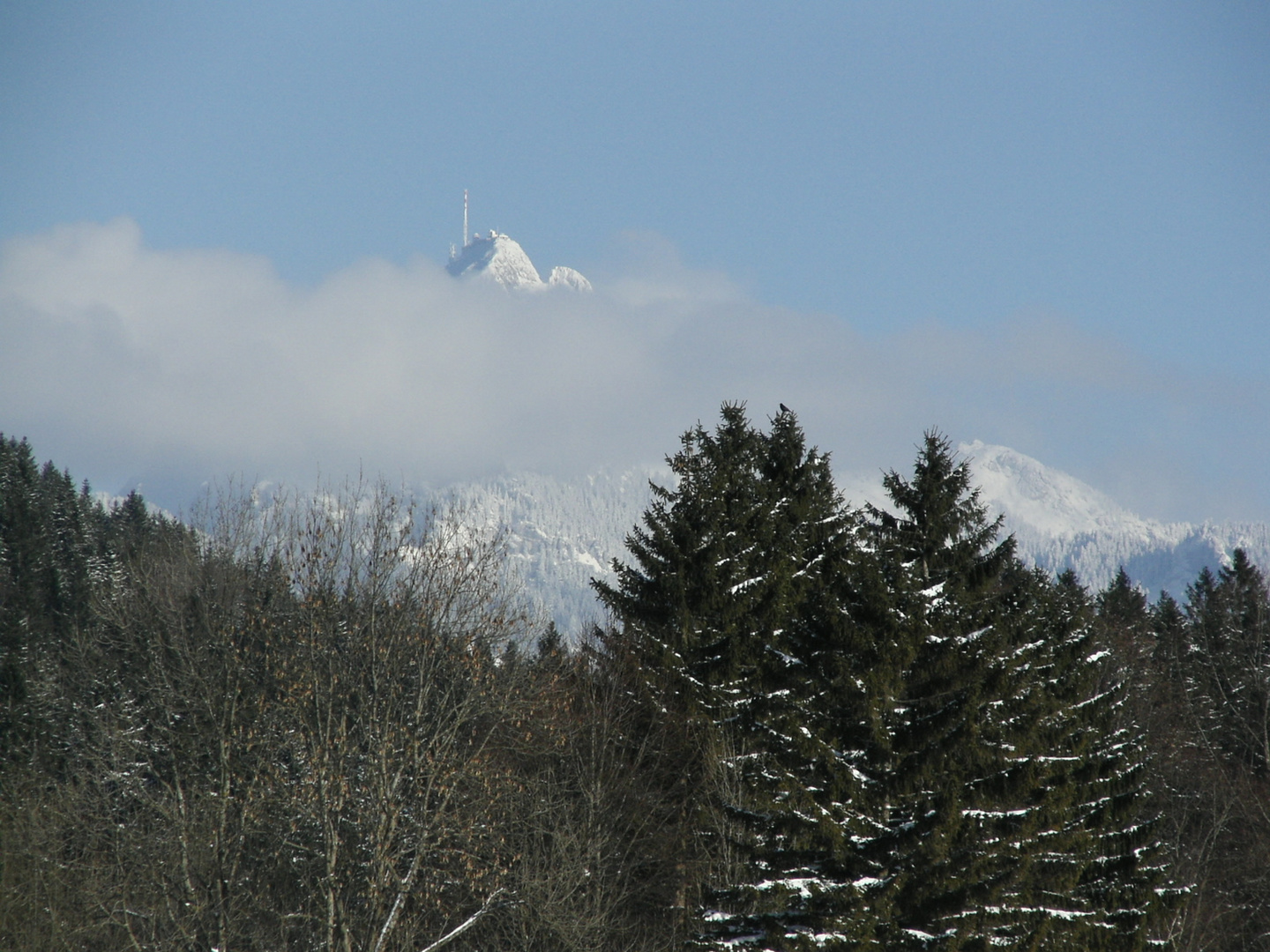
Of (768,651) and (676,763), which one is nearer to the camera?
(768,651)

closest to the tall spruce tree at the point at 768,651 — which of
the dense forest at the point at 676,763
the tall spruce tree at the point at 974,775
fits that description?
the dense forest at the point at 676,763

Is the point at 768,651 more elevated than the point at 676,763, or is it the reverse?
the point at 768,651

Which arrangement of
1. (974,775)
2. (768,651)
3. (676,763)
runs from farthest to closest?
(676,763) → (768,651) → (974,775)

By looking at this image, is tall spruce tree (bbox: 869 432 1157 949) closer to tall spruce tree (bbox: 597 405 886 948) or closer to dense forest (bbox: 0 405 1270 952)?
dense forest (bbox: 0 405 1270 952)

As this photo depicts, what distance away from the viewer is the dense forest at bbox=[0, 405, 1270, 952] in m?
20.4

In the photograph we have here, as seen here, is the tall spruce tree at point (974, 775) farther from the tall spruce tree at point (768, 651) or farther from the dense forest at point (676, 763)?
the tall spruce tree at point (768, 651)

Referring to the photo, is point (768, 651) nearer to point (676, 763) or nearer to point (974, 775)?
point (676, 763)

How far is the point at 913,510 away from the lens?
2230cm

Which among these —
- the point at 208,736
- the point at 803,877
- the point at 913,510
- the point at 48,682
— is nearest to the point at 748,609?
the point at 913,510

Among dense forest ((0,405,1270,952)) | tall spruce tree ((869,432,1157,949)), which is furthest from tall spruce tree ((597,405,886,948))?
tall spruce tree ((869,432,1157,949))

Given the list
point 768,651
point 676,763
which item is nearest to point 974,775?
point 768,651

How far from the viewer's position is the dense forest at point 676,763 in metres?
20.4

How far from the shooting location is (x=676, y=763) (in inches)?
1055

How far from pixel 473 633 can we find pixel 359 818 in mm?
5294
